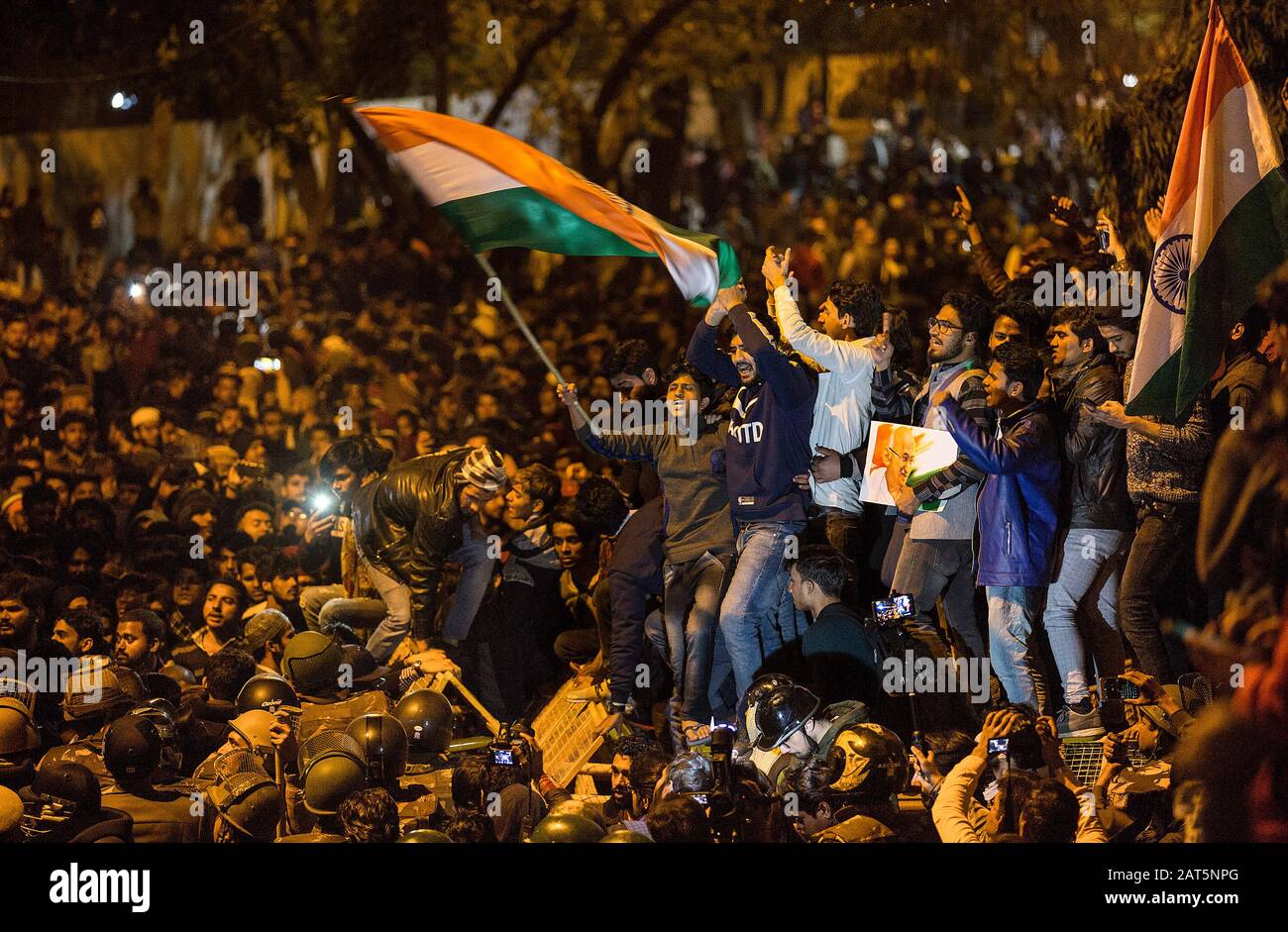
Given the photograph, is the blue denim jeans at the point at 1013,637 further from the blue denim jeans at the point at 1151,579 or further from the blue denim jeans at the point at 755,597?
the blue denim jeans at the point at 755,597

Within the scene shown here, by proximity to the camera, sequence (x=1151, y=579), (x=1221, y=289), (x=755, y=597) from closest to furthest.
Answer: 1. (x=1151, y=579)
2. (x=1221, y=289)
3. (x=755, y=597)

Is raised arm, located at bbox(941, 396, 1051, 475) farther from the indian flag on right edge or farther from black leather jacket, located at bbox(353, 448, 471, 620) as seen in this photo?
black leather jacket, located at bbox(353, 448, 471, 620)

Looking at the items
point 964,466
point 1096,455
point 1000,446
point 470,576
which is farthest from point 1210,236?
point 470,576

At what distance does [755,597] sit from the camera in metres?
8.48

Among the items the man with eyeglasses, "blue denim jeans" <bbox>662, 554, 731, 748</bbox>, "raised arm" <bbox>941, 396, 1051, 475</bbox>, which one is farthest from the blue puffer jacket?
"blue denim jeans" <bbox>662, 554, 731, 748</bbox>

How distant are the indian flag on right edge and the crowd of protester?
0.54ft

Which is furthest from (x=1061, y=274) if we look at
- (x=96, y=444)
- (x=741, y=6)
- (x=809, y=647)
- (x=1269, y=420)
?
(x=741, y=6)

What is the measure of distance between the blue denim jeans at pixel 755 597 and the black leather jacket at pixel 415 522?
1.75 metres

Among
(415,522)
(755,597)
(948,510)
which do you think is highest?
(948,510)

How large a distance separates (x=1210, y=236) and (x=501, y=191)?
357cm

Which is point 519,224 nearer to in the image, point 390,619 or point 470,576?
point 470,576

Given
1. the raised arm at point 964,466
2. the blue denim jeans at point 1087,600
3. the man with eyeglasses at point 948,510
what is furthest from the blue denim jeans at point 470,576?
the blue denim jeans at point 1087,600

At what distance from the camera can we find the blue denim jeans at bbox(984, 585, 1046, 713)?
26.5 ft
